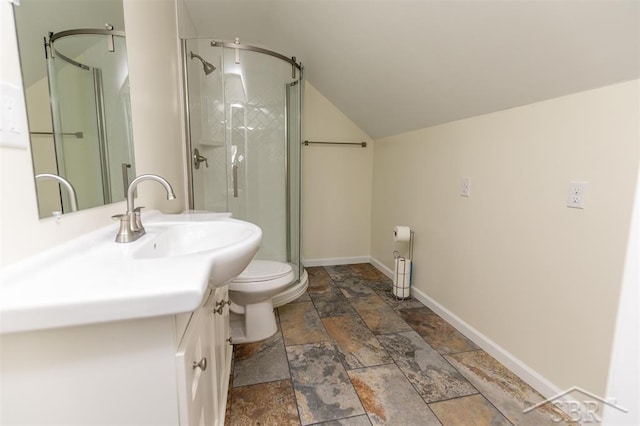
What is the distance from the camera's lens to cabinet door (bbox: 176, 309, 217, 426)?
1.91 ft

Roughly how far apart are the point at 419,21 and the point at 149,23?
4.35 feet

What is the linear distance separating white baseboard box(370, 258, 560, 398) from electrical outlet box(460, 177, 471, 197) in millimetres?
810

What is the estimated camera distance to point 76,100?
88cm

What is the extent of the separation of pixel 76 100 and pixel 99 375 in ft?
2.60

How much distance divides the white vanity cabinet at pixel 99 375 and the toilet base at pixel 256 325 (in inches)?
46.3

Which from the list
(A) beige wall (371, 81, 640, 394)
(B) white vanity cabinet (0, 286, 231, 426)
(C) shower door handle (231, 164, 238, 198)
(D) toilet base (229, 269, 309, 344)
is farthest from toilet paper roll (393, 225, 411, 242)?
(B) white vanity cabinet (0, 286, 231, 426)

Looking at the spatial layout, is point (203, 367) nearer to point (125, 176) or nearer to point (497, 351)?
point (125, 176)

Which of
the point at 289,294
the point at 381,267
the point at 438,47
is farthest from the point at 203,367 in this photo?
the point at 381,267

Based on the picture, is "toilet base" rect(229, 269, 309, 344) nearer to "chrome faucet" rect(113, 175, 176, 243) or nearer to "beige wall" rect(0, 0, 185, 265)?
"beige wall" rect(0, 0, 185, 265)

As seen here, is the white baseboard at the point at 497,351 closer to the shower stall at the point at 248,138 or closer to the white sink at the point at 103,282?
the shower stall at the point at 248,138

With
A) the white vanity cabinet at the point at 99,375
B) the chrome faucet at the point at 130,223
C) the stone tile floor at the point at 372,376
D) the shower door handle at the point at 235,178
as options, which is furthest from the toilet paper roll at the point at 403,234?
the white vanity cabinet at the point at 99,375

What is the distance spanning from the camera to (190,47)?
6.84ft

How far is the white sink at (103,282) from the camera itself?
0.44m

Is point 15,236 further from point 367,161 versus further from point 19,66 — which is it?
point 367,161
